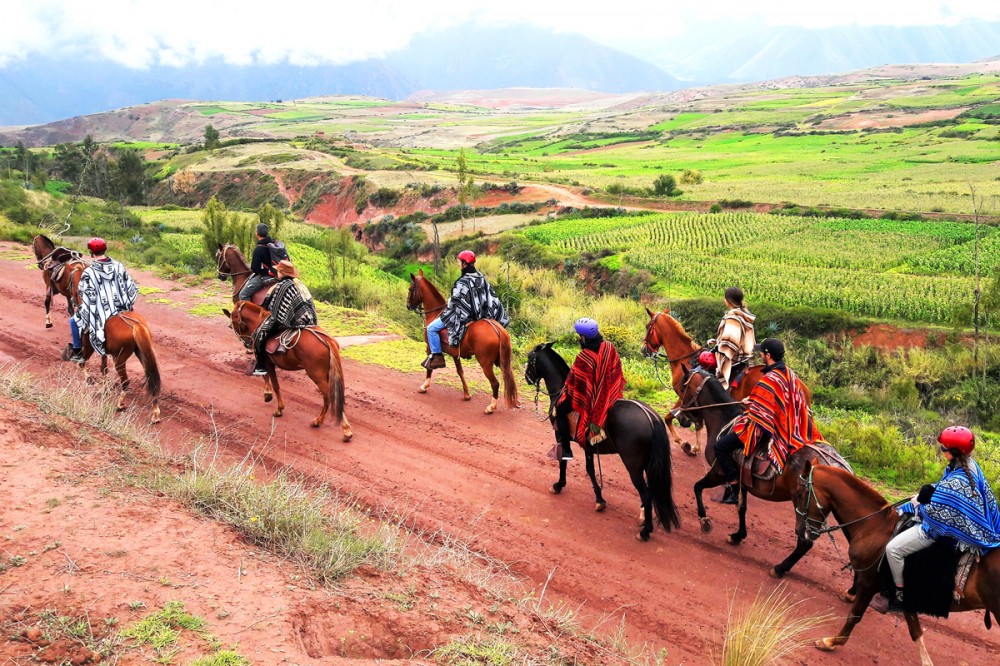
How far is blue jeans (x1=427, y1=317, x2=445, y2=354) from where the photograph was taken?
37.8 ft

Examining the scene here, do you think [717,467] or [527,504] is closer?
[717,467]

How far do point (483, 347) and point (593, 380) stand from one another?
11.5 ft

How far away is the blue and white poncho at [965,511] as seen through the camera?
17.4 feet

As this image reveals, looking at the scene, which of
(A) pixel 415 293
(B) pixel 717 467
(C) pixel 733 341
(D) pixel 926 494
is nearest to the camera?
(D) pixel 926 494

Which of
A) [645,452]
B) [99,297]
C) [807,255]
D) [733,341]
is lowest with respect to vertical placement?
[807,255]

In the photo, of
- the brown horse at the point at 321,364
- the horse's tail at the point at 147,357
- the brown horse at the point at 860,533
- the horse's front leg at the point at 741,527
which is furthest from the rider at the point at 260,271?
the brown horse at the point at 860,533

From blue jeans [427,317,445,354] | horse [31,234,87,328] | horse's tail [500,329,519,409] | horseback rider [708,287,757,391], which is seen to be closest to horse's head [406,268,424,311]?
blue jeans [427,317,445,354]

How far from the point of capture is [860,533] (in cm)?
621

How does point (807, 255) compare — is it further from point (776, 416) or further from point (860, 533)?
point (860, 533)

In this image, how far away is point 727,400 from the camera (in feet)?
27.7

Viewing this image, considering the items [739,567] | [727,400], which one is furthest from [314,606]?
[727,400]

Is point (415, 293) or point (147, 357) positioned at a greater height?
point (415, 293)

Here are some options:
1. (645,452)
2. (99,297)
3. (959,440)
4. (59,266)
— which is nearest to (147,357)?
(99,297)

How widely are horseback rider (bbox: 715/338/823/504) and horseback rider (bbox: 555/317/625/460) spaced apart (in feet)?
4.93
